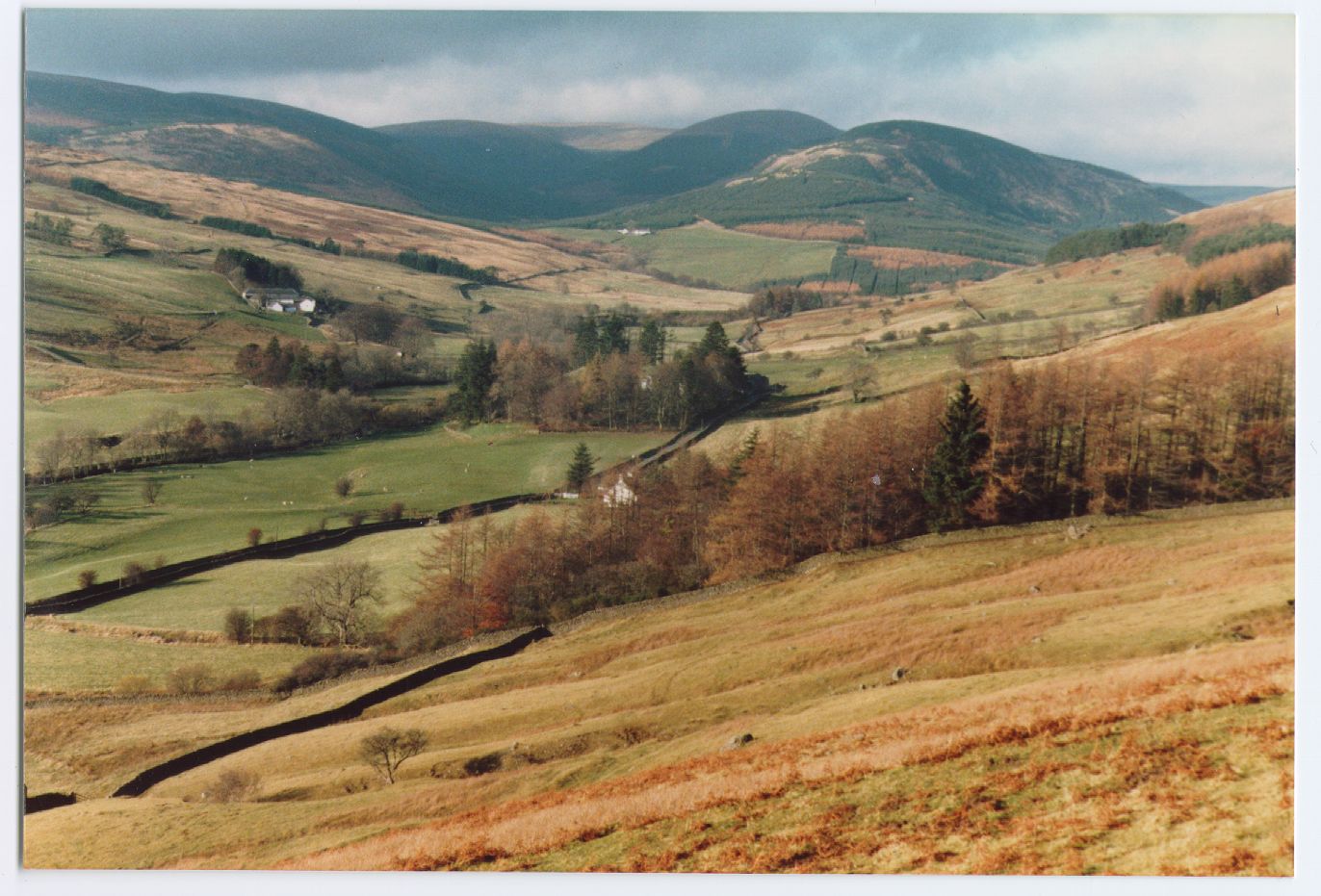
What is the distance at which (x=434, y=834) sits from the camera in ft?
39.8

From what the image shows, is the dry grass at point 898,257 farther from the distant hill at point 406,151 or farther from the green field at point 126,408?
the green field at point 126,408

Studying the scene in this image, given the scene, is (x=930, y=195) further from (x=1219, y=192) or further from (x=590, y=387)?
(x=590, y=387)

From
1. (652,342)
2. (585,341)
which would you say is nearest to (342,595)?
(585,341)

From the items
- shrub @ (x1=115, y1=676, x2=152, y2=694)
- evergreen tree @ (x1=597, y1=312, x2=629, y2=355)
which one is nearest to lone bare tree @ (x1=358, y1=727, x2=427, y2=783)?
shrub @ (x1=115, y1=676, x2=152, y2=694)

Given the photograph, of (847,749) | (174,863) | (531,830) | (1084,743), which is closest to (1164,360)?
(1084,743)

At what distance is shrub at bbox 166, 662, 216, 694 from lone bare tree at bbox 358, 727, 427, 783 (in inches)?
154

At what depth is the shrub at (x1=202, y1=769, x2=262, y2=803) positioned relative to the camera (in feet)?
44.4

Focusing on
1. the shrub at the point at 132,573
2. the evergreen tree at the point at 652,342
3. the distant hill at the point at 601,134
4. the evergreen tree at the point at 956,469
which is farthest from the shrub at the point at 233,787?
the evergreen tree at the point at 956,469

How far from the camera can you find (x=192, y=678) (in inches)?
619

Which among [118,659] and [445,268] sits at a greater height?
[445,268]

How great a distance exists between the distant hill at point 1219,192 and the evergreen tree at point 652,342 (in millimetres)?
10614

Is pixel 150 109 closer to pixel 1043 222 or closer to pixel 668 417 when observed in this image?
pixel 668 417

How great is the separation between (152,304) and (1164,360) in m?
22.3

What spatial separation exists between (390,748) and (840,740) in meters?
7.18
